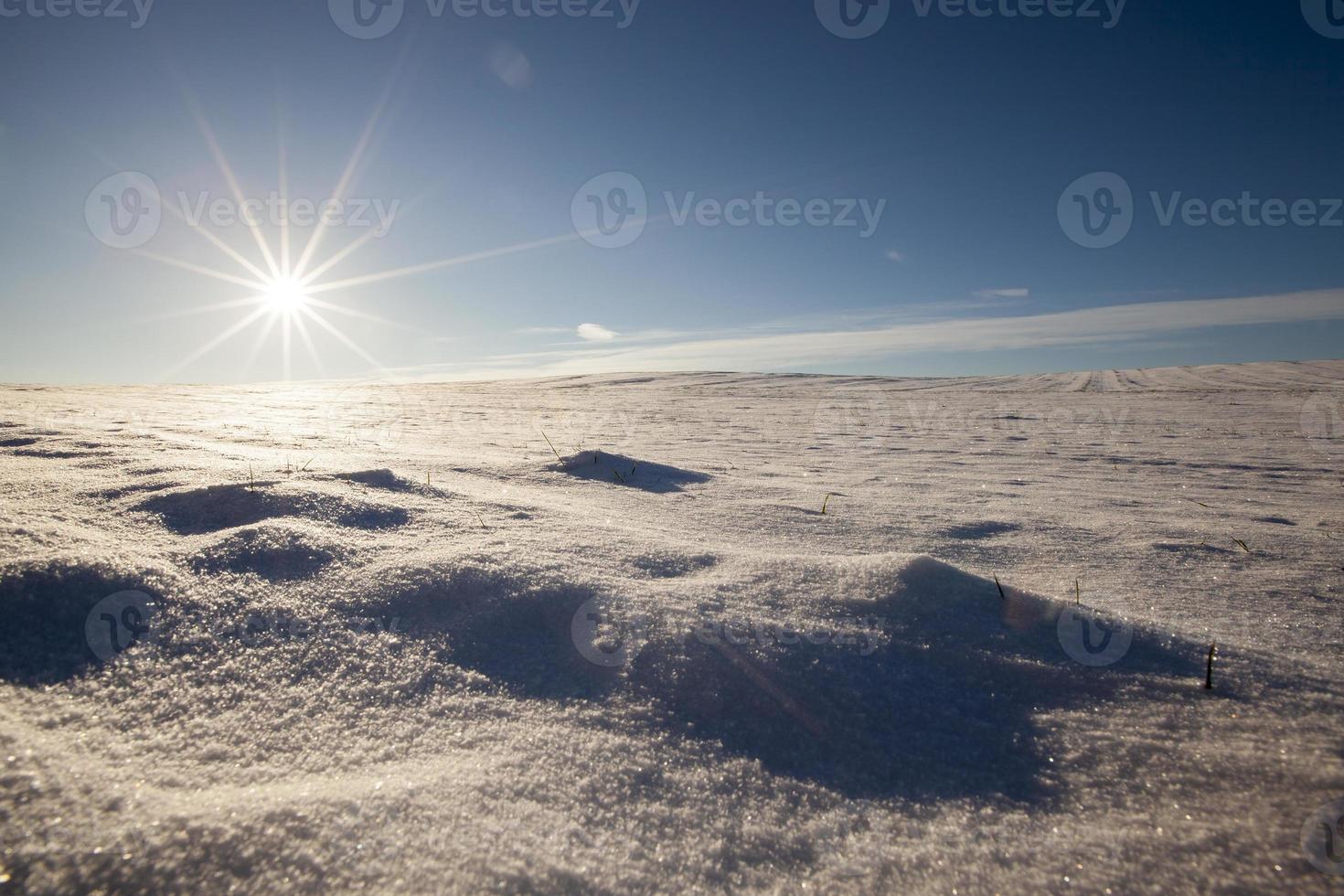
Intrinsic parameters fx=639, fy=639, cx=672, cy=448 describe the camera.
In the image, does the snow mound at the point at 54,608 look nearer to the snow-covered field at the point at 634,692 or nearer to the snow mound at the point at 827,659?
the snow-covered field at the point at 634,692

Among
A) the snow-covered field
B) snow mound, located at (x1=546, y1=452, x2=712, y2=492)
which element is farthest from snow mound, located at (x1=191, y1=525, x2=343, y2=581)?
snow mound, located at (x1=546, y1=452, x2=712, y2=492)

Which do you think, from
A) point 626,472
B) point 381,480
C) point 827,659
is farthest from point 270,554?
point 626,472

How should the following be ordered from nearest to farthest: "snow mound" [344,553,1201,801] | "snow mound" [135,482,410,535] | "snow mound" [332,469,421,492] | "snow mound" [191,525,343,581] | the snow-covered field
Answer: the snow-covered field < "snow mound" [344,553,1201,801] < "snow mound" [191,525,343,581] < "snow mound" [135,482,410,535] < "snow mound" [332,469,421,492]

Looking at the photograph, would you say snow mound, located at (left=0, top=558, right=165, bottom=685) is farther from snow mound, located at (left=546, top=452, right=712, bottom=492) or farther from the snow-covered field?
snow mound, located at (left=546, top=452, right=712, bottom=492)

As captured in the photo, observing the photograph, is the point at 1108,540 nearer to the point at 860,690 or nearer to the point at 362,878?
the point at 860,690

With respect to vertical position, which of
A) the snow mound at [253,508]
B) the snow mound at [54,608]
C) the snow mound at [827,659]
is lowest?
the snow mound at [827,659]

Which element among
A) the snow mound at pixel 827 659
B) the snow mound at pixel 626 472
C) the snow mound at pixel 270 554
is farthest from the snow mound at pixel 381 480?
the snow mound at pixel 827 659

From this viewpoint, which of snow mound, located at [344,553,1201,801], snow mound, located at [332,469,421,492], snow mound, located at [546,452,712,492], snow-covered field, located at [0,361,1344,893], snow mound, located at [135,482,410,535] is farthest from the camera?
snow mound, located at [546,452,712,492]

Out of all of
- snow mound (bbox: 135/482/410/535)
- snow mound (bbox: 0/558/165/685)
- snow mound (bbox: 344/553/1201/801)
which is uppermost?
snow mound (bbox: 135/482/410/535)
